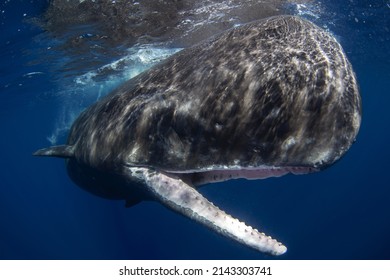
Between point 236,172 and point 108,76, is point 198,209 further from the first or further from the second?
point 108,76

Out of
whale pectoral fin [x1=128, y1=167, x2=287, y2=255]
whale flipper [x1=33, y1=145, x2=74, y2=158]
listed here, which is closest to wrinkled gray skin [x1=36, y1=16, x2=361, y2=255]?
whale pectoral fin [x1=128, y1=167, x2=287, y2=255]

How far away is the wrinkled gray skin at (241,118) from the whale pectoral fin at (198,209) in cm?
1

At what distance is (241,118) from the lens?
3.37 meters

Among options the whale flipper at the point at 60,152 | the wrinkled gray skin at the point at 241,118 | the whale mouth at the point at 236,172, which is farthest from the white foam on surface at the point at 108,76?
the whale mouth at the point at 236,172

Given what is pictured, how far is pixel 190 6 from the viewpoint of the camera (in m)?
13.2

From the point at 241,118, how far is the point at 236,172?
27.6 inches

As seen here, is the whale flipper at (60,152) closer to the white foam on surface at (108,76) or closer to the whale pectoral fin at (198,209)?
the whale pectoral fin at (198,209)

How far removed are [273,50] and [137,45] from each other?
1584 centimetres

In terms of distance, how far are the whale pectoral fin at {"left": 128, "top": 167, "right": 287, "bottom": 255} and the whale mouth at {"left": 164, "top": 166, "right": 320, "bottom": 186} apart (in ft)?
0.59

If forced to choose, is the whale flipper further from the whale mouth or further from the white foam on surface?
the white foam on surface

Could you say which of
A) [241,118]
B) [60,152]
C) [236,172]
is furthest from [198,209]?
[60,152]

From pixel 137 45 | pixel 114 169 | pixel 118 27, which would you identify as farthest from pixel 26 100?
pixel 114 169
